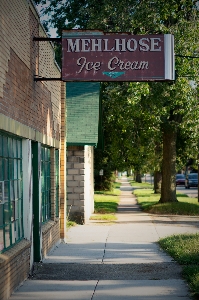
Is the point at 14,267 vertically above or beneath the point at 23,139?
beneath

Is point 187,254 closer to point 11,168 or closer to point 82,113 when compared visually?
point 11,168

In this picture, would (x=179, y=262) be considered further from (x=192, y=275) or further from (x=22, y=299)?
(x=22, y=299)

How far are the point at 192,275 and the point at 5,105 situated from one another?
4.19 m

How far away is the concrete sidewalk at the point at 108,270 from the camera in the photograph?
9336mm

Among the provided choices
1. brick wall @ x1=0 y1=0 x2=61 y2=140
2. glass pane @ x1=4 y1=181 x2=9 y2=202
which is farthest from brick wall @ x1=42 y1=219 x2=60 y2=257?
glass pane @ x1=4 y1=181 x2=9 y2=202

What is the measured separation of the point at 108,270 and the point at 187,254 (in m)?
1.95

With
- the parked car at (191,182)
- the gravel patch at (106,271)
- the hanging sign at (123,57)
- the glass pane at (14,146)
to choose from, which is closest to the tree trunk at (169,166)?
the gravel patch at (106,271)

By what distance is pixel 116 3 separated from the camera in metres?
26.0

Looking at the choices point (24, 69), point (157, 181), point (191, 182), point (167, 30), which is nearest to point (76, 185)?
point (167, 30)

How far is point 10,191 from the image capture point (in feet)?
32.9

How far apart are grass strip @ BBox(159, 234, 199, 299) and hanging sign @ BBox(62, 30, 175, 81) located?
3525 mm

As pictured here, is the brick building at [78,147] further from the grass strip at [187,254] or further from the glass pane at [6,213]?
the glass pane at [6,213]

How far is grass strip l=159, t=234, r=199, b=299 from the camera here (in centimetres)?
966

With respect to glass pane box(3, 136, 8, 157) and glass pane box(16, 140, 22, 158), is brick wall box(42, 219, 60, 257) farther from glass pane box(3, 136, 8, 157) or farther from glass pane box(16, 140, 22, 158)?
glass pane box(3, 136, 8, 157)
